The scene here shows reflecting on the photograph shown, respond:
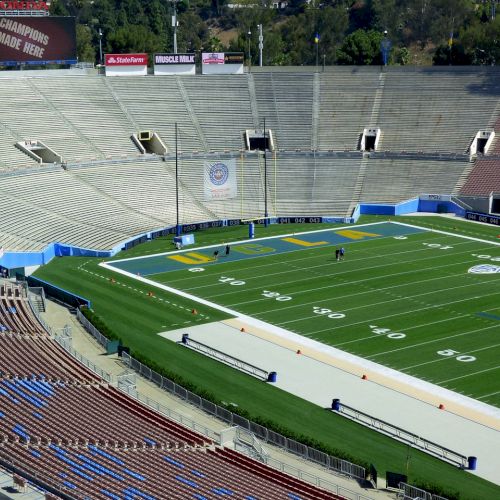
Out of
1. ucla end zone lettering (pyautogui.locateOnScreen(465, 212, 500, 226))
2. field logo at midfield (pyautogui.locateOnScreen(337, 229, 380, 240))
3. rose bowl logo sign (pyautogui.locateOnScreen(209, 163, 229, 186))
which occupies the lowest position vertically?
field logo at midfield (pyautogui.locateOnScreen(337, 229, 380, 240))

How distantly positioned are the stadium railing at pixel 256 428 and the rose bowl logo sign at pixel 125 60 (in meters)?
45.7

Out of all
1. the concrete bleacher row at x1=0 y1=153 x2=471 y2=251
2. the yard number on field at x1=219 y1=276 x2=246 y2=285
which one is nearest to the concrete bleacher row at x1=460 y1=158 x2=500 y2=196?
the concrete bleacher row at x1=0 y1=153 x2=471 y2=251

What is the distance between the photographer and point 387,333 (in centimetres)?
4506

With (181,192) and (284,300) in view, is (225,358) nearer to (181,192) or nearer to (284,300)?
(284,300)

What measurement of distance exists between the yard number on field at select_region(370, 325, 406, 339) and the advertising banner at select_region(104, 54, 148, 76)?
43853mm

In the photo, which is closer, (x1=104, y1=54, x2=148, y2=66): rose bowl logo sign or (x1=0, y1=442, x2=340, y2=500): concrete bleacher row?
(x1=0, y1=442, x2=340, y2=500): concrete bleacher row

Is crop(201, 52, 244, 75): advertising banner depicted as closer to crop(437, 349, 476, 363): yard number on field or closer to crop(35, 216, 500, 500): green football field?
crop(35, 216, 500, 500): green football field

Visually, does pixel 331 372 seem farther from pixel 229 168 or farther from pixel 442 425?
pixel 229 168

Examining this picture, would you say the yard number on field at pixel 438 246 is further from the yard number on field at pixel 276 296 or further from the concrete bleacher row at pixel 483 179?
the yard number on field at pixel 276 296

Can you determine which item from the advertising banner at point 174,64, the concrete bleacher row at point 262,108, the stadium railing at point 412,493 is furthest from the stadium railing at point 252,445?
the advertising banner at point 174,64

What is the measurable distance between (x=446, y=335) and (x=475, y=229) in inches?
939

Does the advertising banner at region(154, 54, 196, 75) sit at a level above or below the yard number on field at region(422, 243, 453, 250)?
above

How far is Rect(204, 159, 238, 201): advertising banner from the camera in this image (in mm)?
64887

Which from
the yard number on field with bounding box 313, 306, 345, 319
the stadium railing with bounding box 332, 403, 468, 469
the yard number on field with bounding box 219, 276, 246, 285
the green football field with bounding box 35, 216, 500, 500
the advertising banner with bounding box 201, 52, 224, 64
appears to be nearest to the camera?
the stadium railing with bounding box 332, 403, 468, 469
